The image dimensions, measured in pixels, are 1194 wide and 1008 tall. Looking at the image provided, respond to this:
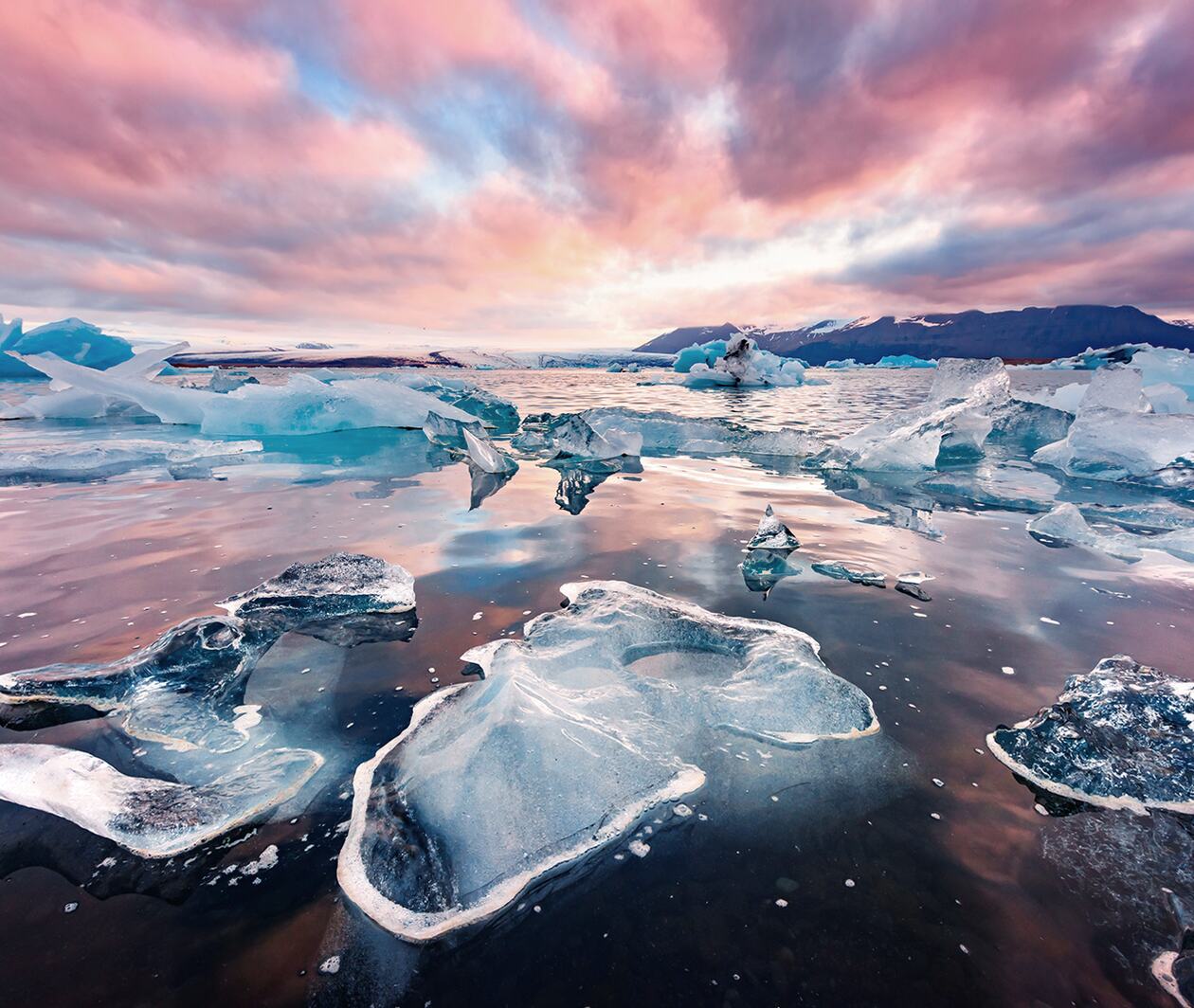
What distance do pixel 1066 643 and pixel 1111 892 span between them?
5.74ft

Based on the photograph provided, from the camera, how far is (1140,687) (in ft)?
7.15

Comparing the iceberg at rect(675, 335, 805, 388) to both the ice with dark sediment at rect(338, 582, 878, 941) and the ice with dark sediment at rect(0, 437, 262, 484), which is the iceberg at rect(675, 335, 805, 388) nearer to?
A: the ice with dark sediment at rect(0, 437, 262, 484)

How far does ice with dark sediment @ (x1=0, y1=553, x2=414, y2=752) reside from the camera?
2.24m

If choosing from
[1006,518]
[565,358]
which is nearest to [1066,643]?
[1006,518]

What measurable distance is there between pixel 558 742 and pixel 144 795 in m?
1.38

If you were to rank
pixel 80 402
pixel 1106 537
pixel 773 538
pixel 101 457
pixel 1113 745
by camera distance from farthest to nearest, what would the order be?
pixel 80 402, pixel 101 457, pixel 1106 537, pixel 773 538, pixel 1113 745

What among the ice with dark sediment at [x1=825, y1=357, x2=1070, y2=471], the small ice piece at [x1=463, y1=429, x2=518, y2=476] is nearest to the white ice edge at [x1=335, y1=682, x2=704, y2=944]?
the small ice piece at [x1=463, y1=429, x2=518, y2=476]

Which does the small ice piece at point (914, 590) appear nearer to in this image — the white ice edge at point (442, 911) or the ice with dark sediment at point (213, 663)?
the white ice edge at point (442, 911)

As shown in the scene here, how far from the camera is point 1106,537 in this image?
466 centimetres

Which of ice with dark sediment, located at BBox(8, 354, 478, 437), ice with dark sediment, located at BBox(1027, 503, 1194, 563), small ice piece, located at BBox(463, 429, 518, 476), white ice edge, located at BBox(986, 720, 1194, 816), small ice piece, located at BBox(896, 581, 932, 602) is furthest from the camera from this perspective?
ice with dark sediment, located at BBox(8, 354, 478, 437)

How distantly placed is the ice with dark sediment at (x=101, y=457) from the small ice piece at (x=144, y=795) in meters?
6.91

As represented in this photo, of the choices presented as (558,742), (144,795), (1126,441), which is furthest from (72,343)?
(1126,441)

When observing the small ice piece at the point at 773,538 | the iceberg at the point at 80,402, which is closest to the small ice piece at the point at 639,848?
the small ice piece at the point at 773,538

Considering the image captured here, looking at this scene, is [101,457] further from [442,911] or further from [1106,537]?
[1106,537]
